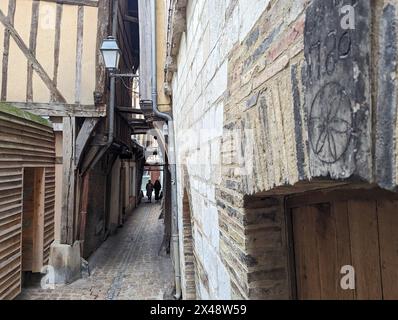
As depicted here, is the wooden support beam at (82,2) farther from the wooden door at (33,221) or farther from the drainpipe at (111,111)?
the wooden door at (33,221)

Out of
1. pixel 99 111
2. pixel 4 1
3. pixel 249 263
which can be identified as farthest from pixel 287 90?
pixel 4 1

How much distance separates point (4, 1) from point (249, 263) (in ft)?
22.7

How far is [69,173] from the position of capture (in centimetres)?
633

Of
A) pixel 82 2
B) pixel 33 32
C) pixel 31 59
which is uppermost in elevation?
pixel 82 2

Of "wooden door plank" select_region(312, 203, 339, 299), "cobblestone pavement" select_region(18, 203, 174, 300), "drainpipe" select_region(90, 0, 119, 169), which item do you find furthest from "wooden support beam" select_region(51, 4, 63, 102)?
"wooden door plank" select_region(312, 203, 339, 299)

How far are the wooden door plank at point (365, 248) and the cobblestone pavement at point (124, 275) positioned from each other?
15.6 feet

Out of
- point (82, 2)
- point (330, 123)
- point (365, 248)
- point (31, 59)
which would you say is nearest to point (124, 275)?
point (31, 59)

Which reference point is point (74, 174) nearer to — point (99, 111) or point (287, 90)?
point (99, 111)

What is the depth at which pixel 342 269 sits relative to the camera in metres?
1.17

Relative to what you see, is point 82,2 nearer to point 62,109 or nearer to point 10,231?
point 62,109

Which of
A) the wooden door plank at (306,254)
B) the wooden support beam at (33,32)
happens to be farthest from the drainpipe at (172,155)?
the wooden door plank at (306,254)

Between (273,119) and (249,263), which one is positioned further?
(249,263)

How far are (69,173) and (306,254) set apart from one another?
5722 millimetres

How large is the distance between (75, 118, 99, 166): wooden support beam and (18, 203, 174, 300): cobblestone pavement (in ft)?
7.37
